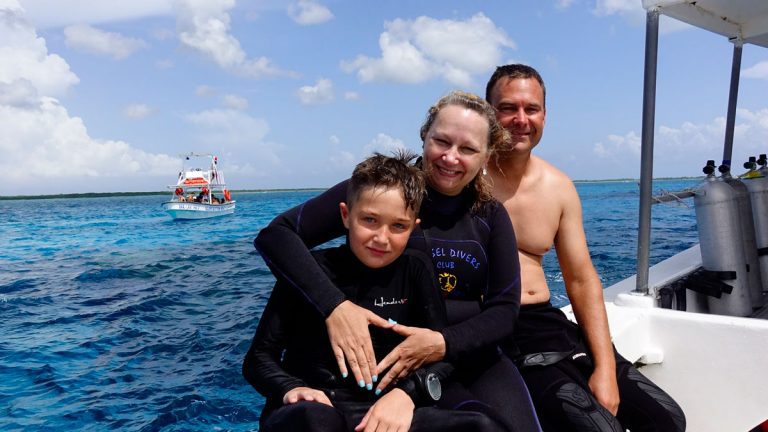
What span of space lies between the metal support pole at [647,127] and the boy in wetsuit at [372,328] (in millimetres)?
1830

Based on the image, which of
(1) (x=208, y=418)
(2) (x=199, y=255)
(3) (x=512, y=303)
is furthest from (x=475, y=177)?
(2) (x=199, y=255)

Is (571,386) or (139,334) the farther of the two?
(139,334)

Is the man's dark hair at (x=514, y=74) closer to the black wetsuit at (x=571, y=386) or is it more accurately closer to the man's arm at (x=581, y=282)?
the man's arm at (x=581, y=282)

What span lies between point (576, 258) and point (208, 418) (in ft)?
14.4

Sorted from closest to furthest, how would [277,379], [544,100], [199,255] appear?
[277,379] → [544,100] → [199,255]

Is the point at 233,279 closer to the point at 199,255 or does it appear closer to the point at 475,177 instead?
the point at 199,255

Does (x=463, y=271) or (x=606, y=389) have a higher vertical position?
(x=463, y=271)

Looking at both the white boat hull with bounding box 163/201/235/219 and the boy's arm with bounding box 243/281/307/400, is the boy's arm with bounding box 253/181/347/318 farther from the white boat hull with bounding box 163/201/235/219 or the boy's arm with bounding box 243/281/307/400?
the white boat hull with bounding box 163/201/235/219

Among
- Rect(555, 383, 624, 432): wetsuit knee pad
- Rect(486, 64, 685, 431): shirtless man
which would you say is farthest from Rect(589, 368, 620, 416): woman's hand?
Rect(555, 383, 624, 432): wetsuit knee pad

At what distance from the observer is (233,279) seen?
13.6 meters

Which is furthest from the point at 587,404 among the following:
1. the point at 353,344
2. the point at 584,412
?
the point at 353,344

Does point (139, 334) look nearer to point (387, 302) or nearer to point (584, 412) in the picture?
point (387, 302)

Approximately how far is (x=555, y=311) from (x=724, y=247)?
1.94 metres

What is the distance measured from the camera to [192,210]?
40406 mm
